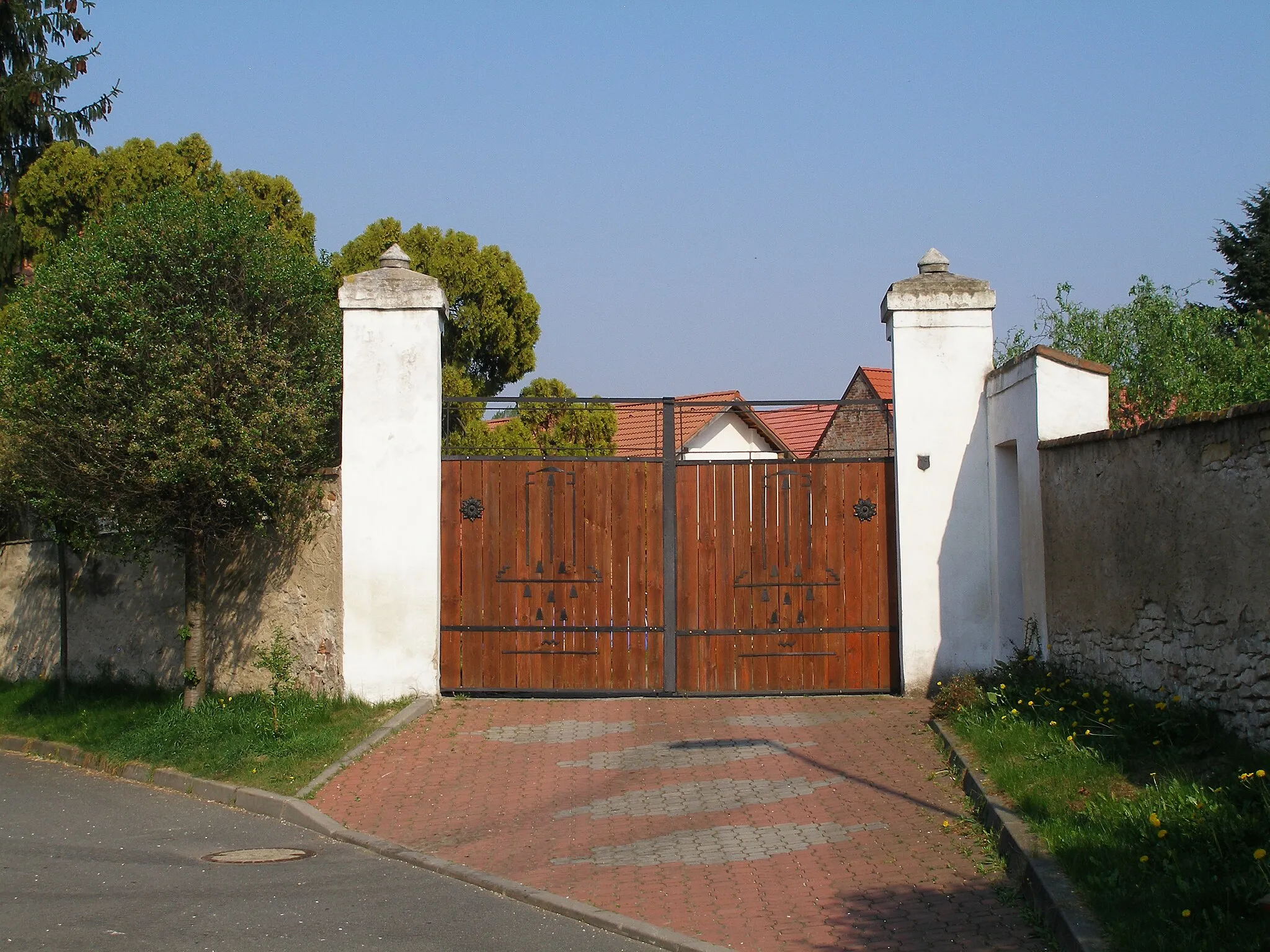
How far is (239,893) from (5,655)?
9905 millimetres

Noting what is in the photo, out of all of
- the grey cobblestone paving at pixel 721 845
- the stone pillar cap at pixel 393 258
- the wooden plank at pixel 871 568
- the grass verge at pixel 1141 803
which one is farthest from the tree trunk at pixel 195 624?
the grass verge at pixel 1141 803

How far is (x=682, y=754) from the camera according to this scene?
895cm

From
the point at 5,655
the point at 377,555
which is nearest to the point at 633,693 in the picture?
the point at 377,555

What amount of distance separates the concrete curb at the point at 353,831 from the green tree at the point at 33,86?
11.1 meters

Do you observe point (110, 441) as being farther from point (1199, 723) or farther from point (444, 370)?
point (1199, 723)

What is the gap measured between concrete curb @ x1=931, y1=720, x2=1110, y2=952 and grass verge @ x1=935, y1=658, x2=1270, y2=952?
0.06 meters

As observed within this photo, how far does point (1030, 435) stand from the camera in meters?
9.84

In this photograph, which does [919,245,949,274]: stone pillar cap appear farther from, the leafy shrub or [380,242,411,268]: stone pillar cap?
the leafy shrub

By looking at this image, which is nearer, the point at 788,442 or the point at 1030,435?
the point at 1030,435

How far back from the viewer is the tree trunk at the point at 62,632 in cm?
1262

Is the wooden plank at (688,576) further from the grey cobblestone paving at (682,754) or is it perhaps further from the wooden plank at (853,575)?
the grey cobblestone paving at (682,754)

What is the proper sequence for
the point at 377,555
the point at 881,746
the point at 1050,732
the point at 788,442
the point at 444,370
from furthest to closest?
1. the point at 788,442
2. the point at 444,370
3. the point at 377,555
4. the point at 881,746
5. the point at 1050,732

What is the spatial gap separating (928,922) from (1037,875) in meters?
0.55

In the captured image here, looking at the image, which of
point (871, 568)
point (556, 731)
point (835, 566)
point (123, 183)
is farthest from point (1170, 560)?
point (123, 183)
